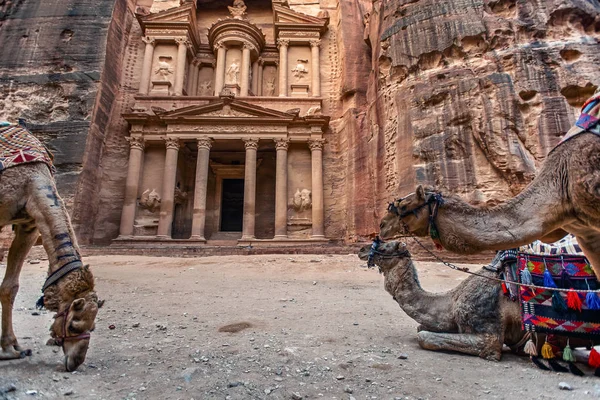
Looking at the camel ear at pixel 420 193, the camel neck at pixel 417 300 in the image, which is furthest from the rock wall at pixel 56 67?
the camel ear at pixel 420 193

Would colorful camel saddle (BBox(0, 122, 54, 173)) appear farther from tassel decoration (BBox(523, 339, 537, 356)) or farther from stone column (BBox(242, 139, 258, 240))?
stone column (BBox(242, 139, 258, 240))

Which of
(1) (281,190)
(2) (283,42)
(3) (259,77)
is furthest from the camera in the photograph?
(3) (259,77)

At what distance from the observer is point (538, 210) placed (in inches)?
110

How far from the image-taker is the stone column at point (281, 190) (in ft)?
60.8

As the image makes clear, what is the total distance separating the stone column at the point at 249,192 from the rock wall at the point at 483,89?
7071 millimetres

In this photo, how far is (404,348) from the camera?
3.96m

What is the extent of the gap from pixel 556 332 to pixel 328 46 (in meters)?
23.8

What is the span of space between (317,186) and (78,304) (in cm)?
1680

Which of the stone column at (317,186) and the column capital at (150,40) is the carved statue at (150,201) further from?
the column capital at (150,40)

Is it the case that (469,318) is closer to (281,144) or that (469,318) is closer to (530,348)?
(530,348)

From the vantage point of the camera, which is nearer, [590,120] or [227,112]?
[590,120]

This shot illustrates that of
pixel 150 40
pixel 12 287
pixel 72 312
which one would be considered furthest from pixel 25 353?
pixel 150 40

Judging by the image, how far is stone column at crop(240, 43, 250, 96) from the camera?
73.8 feet

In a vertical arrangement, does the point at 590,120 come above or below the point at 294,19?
below
